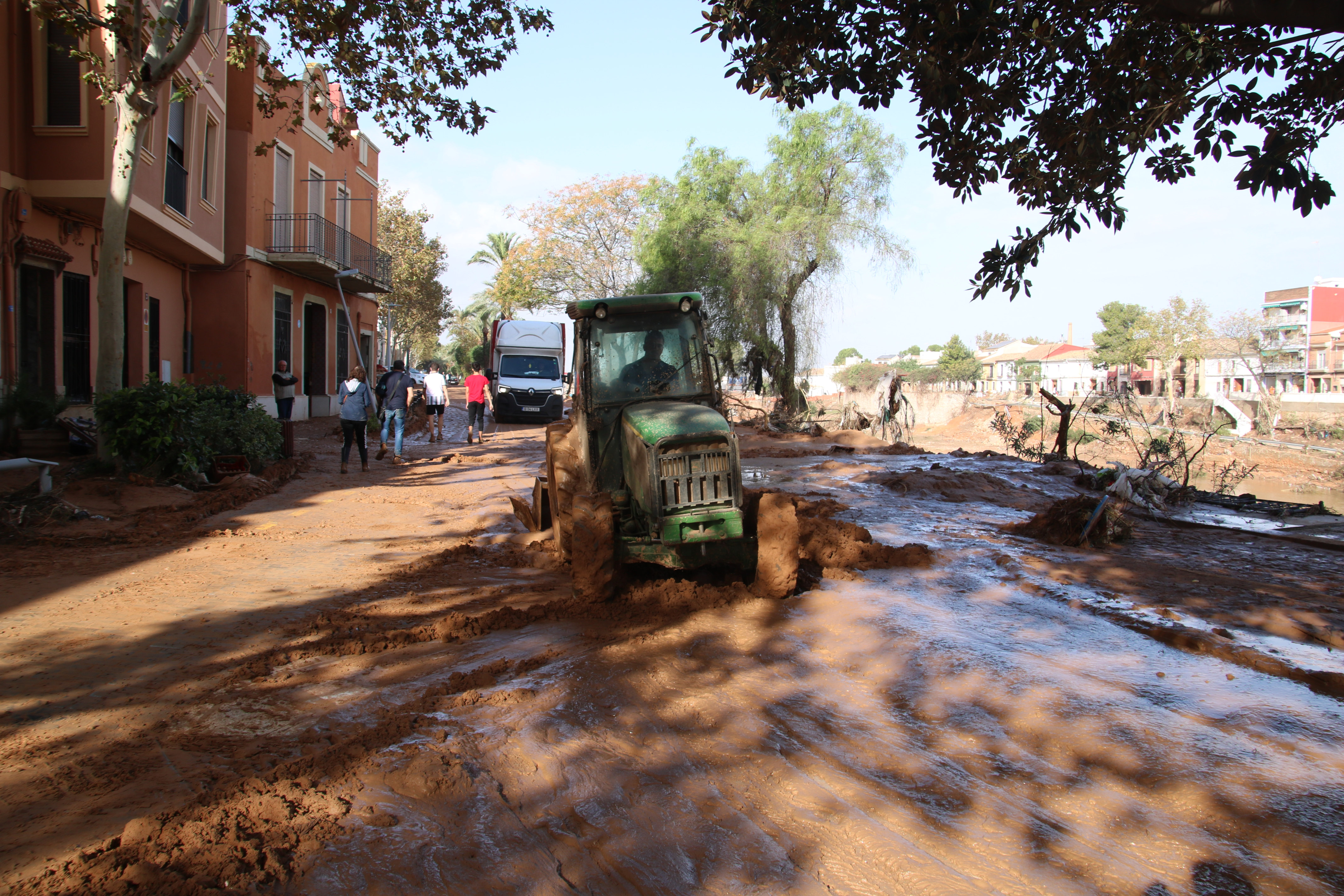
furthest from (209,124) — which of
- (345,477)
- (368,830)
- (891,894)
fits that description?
(891,894)

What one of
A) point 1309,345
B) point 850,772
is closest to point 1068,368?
point 1309,345

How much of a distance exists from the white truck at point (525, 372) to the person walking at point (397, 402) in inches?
376

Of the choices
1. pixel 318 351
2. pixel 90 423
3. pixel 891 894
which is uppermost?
pixel 318 351

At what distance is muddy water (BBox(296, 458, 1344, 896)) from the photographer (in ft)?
9.96

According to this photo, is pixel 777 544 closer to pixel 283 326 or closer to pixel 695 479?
pixel 695 479

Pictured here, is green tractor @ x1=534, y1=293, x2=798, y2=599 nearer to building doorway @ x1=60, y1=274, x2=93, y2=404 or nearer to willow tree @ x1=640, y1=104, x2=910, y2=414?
building doorway @ x1=60, y1=274, x2=93, y2=404

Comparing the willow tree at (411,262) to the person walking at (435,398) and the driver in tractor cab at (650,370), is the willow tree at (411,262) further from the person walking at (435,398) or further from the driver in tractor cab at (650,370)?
the driver in tractor cab at (650,370)

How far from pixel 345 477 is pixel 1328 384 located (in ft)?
189

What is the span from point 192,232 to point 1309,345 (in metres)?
60.6

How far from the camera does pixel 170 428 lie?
10406 millimetres

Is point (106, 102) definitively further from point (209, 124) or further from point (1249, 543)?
point (1249, 543)

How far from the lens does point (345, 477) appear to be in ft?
43.2

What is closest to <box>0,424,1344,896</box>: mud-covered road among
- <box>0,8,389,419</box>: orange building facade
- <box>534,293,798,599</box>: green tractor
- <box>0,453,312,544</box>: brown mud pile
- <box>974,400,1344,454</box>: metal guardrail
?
<box>534,293,798,599</box>: green tractor

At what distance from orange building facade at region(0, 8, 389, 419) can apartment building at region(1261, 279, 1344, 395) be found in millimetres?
50429
